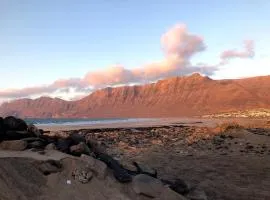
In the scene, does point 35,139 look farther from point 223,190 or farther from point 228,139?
point 228,139

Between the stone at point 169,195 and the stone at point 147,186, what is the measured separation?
0.09m

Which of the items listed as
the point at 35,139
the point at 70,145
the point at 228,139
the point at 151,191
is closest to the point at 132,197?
the point at 151,191

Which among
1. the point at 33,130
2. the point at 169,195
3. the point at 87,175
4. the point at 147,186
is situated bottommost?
the point at 169,195

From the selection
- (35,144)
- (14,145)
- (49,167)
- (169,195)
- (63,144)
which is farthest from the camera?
(63,144)

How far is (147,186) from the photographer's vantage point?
10.8 m

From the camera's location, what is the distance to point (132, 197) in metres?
10.5

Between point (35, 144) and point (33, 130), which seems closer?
point (35, 144)

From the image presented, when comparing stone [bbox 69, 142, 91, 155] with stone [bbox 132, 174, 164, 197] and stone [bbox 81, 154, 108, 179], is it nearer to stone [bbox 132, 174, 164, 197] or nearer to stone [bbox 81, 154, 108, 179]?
stone [bbox 81, 154, 108, 179]

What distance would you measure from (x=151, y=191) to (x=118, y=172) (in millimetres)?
1114

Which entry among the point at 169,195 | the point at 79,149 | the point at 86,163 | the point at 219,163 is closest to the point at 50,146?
the point at 79,149

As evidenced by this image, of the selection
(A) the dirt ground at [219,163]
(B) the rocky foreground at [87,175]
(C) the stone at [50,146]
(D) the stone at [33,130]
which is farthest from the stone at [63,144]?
(A) the dirt ground at [219,163]

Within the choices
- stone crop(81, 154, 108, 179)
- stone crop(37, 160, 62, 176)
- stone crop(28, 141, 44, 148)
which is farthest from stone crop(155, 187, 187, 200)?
stone crop(28, 141, 44, 148)

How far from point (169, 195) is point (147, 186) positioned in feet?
2.08

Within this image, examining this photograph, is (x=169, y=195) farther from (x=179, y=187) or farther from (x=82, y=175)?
(x=82, y=175)
